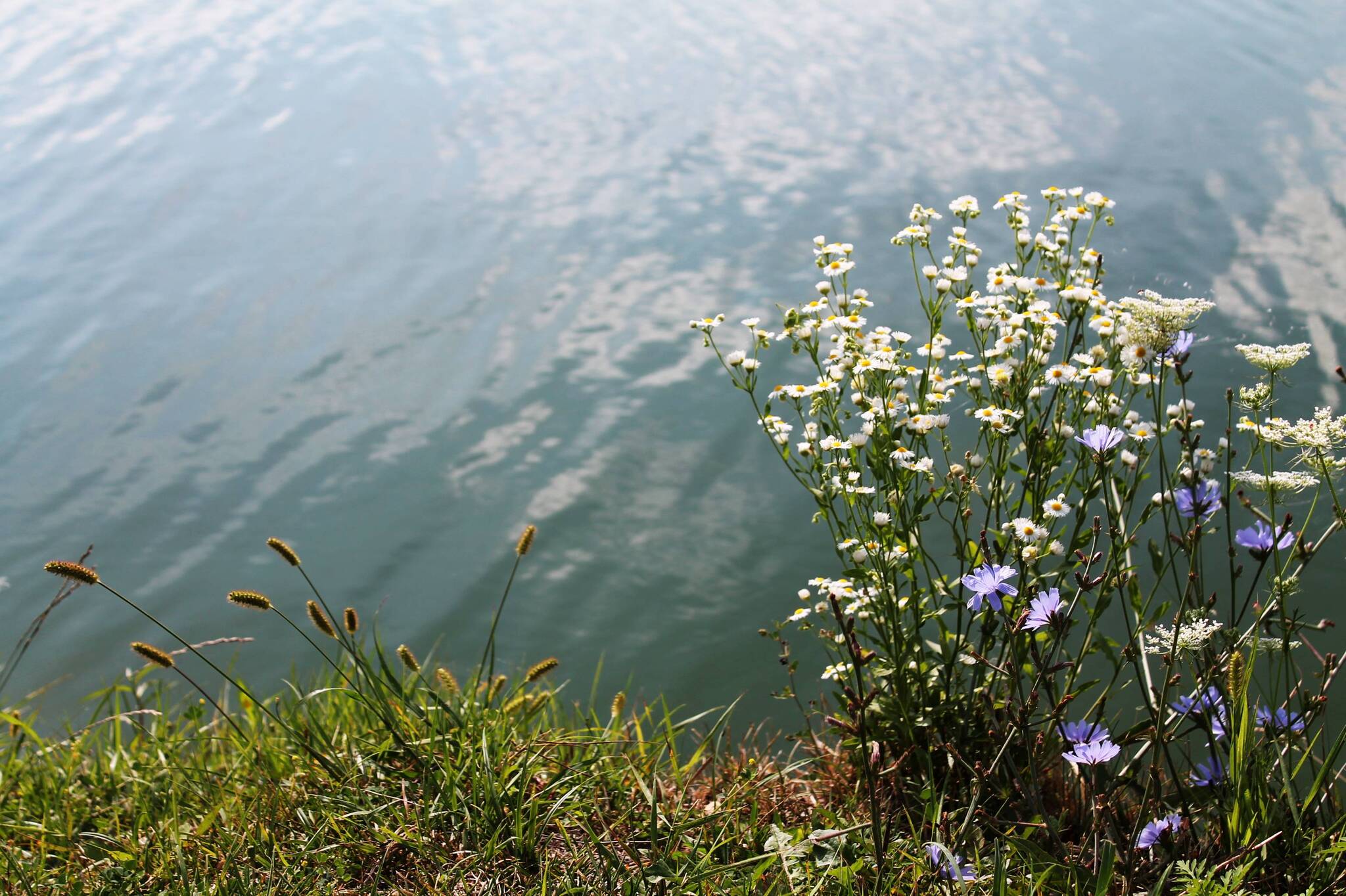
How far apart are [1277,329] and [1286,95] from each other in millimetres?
4284

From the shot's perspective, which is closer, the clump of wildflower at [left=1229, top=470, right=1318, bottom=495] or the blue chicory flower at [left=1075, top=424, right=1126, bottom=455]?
the clump of wildflower at [left=1229, top=470, right=1318, bottom=495]

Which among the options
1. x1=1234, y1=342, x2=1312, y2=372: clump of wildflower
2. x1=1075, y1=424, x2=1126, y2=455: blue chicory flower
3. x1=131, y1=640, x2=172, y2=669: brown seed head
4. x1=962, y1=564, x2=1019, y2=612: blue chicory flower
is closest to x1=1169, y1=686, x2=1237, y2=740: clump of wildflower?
x1=962, y1=564, x2=1019, y2=612: blue chicory flower

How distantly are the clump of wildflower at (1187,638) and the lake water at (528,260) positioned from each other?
7.20 feet

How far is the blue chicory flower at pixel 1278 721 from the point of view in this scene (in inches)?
94.3

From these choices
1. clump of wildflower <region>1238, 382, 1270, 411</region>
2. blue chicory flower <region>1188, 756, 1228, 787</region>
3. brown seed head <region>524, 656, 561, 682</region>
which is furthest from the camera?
brown seed head <region>524, 656, 561, 682</region>

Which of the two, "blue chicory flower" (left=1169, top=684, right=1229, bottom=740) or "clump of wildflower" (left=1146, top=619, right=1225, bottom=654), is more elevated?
"clump of wildflower" (left=1146, top=619, right=1225, bottom=654)

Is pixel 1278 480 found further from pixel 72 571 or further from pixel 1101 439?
pixel 72 571

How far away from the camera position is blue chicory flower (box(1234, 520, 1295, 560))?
2355 mm

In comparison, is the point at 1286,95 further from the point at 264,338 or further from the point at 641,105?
the point at 264,338

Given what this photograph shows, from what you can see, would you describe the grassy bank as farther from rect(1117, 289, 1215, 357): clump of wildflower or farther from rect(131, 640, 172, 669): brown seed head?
rect(1117, 289, 1215, 357): clump of wildflower

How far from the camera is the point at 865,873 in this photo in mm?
2516

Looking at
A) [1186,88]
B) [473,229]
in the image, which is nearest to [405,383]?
[473,229]

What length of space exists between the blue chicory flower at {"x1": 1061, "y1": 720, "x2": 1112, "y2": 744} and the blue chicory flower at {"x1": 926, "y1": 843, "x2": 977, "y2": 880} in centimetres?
38

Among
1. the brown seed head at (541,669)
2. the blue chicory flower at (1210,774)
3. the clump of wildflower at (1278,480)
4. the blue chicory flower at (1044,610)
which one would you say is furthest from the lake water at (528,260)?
the clump of wildflower at (1278,480)
